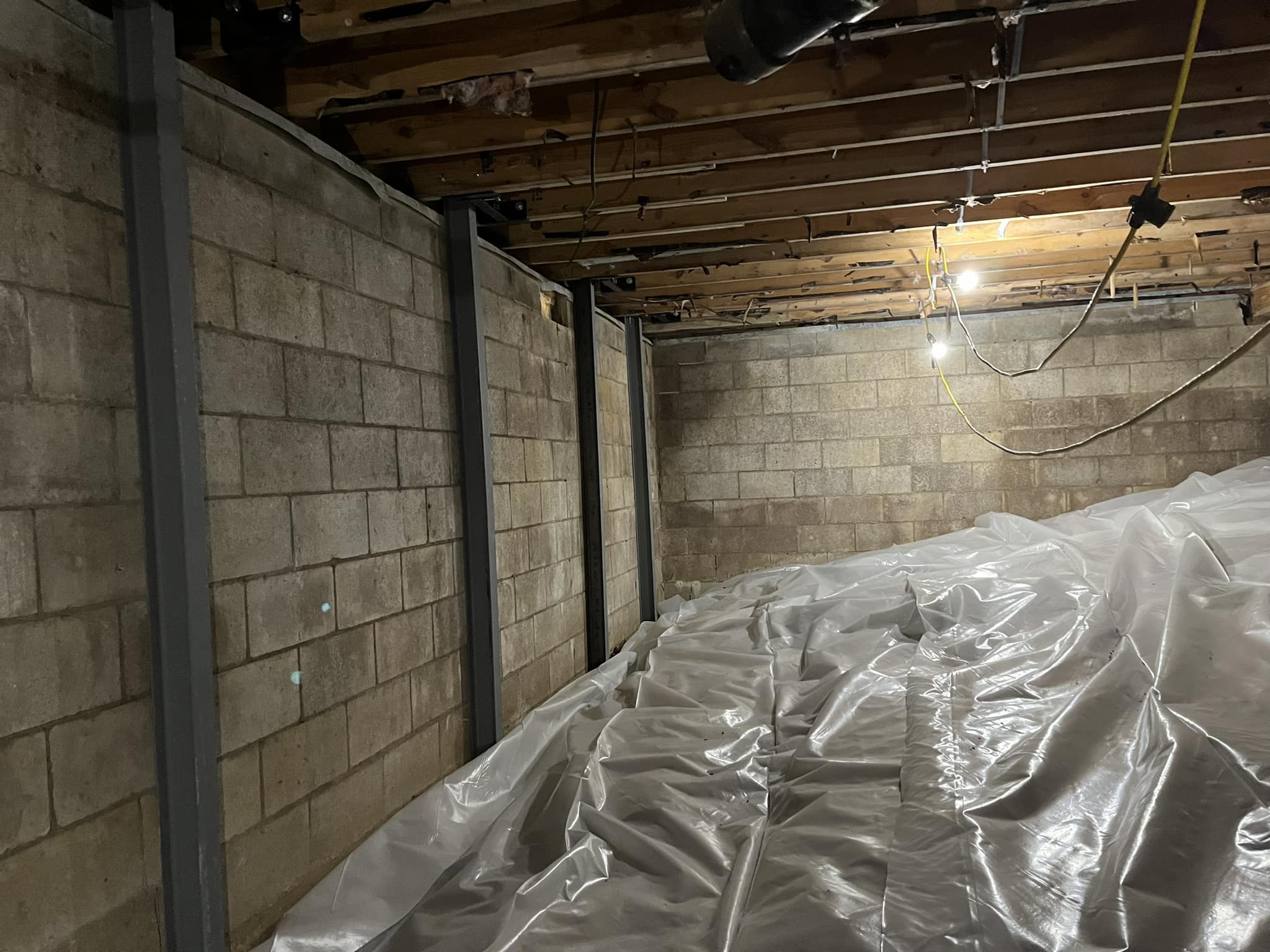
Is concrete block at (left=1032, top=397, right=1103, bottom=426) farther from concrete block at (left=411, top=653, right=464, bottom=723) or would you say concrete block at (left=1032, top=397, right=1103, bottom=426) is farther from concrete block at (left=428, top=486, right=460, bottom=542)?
concrete block at (left=411, top=653, right=464, bottom=723)

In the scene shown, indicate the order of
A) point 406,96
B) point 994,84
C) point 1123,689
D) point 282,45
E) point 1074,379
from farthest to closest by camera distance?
point 1074,379 → point 1123,689 → point 994,84 → point 406,96 → point 282,45

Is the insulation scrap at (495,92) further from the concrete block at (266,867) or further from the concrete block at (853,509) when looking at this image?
the concrete block at (853,509)

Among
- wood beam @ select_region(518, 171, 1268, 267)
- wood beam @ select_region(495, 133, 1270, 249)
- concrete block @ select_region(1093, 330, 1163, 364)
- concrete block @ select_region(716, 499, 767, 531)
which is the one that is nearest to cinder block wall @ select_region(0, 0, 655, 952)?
wood beam @ select_region(495, 133, 1270, 249)

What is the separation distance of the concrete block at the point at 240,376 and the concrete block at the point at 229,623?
42 centimetres

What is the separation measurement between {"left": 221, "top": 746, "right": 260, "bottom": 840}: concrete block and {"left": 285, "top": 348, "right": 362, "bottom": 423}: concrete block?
852 millimetres

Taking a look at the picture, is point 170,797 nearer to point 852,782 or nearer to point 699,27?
point 852,782

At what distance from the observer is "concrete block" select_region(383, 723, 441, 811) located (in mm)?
2516

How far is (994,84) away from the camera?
7.82 feet

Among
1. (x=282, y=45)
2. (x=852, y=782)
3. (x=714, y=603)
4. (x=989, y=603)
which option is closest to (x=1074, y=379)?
(x=989, y=603)

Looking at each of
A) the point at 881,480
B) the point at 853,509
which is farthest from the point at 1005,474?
the point at 853,509

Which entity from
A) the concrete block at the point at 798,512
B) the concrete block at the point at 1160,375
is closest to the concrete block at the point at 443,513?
the concrete block at the point at 798,512

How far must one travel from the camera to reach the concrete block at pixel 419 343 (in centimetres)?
271

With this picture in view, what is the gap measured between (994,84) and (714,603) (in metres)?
3.82

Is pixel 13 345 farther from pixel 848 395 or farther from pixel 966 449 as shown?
pixel 966 449
